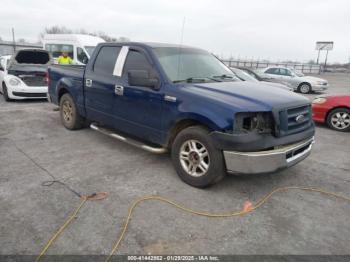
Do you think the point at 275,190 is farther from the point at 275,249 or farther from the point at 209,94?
the point at 209,94

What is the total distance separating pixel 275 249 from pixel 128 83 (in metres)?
3.12

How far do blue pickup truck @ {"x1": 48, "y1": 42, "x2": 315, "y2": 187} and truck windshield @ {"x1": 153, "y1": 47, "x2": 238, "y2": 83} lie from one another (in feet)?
0.05

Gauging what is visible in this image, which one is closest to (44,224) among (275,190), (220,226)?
(220,226)

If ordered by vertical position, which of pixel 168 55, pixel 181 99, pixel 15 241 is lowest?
pixel 15 241

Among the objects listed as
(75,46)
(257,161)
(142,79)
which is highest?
(75,46)

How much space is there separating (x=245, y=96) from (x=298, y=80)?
15.0 m

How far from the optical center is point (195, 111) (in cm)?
374

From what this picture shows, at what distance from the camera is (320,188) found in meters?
4.13

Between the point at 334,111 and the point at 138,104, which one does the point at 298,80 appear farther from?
the point at 138,104

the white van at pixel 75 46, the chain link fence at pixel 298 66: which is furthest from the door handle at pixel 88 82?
the chain link fence at pixel 298 66

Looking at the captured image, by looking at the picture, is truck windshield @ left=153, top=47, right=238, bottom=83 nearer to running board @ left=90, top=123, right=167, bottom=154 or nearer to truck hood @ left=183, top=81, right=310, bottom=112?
truck hood @ left=183, top=81, right=310, bottom=112

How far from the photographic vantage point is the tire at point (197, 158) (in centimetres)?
366

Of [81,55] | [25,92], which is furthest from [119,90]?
[81,55]

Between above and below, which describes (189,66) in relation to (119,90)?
above
